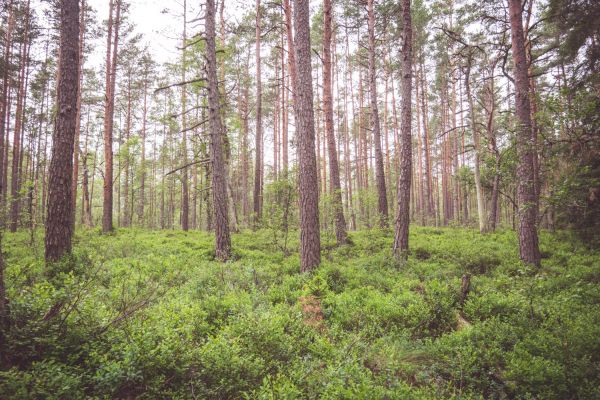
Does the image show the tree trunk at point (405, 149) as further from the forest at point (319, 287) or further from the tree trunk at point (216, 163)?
the tree trunk at point (216, 163)

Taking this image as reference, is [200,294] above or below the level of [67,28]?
below

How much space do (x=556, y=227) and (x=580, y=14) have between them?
29.6ft

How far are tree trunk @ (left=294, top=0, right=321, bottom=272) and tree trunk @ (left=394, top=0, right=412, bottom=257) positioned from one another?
324 cm

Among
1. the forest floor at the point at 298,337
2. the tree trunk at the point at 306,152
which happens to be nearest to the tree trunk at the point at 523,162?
the forest floor at the point at 298,337

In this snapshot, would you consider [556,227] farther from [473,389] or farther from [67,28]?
[67,28]

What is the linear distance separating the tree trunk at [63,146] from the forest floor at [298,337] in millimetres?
671

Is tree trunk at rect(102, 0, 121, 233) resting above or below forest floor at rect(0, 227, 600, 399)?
above

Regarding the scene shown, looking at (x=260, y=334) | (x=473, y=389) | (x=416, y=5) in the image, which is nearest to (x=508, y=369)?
(x=473, y=389)

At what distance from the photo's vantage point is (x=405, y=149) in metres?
9.43

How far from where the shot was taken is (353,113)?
89.2 feet

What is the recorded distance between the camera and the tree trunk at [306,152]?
746 centimetres

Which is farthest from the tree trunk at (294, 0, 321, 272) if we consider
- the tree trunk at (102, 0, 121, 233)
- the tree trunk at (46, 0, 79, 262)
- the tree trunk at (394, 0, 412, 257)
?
the tree trunk at (102, 0, 121, 233)

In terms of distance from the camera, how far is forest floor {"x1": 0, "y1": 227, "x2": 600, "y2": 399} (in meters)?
3.01

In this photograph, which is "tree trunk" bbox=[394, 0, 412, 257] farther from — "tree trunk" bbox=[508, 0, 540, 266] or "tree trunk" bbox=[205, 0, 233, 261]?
"tree trunk" bbox=[205, 0, 233, 261]
